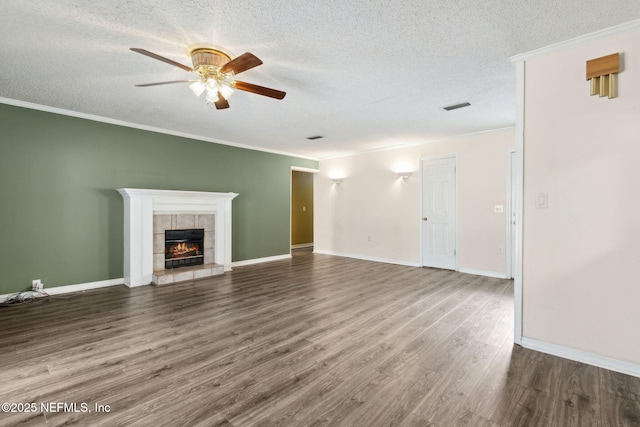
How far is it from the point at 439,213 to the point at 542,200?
331 centimetres

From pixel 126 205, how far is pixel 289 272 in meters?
2.97

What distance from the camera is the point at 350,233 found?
24.0ft

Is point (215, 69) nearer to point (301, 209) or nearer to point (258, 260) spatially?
point (258, 260)

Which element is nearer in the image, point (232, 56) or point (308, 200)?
point (232, 56)

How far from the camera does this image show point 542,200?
251 cm

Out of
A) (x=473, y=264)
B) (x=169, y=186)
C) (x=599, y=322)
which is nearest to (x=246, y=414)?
(x=599, y=322)

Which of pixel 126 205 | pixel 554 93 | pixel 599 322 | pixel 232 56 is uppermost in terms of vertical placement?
pixel 232 56

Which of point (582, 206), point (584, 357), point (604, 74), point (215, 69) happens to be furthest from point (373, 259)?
point (215, 69)

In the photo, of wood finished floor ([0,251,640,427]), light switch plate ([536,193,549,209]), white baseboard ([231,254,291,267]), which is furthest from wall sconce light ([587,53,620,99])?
white baseboard ([231,254,291,267])

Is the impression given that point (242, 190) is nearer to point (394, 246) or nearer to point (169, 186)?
point (169, 186)

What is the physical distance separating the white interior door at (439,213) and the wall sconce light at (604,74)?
131 inches

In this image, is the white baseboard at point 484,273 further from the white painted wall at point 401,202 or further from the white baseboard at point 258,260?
the white baseboard at point 258,260

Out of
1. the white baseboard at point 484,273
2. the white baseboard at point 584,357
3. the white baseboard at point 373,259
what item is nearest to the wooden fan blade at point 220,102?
the white baseboard at point 584,357

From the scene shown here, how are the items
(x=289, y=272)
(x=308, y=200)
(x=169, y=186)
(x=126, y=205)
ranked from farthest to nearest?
(x=308, y=200) → (x=289, y=272) → (x=169, y=186) → (x=126, y=205)
